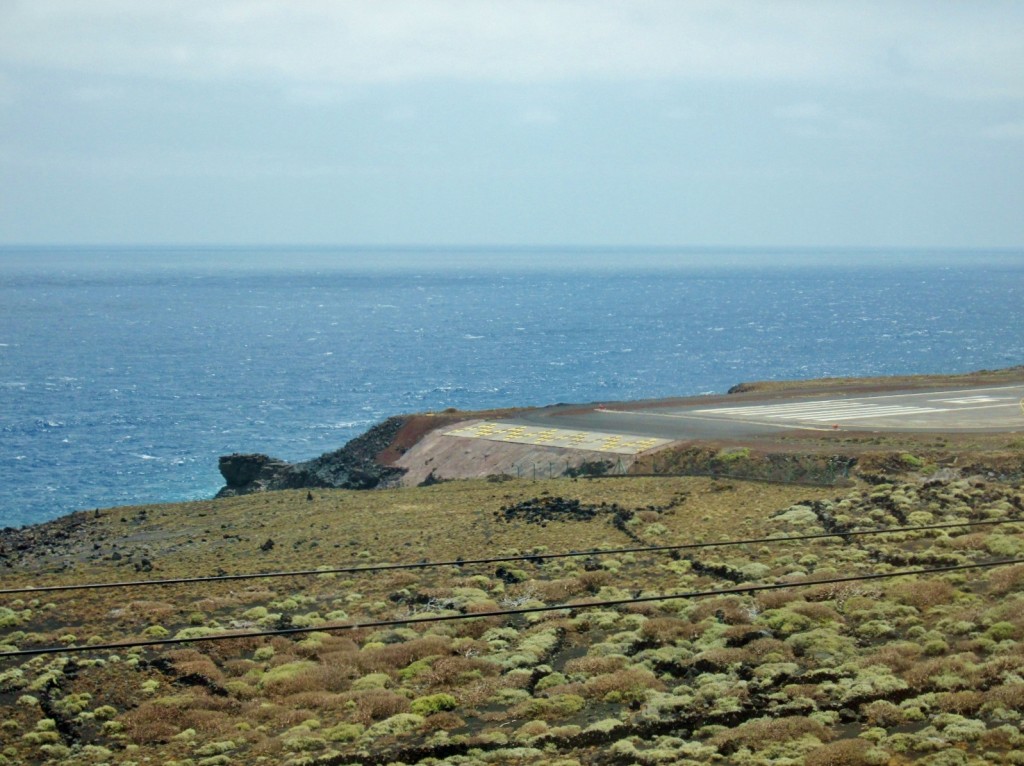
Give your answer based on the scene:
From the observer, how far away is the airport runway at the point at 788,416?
50.2m

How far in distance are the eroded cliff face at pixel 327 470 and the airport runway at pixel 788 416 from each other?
4582 mm

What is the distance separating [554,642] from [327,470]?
26793 millimetres

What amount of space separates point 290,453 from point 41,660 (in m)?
50.9

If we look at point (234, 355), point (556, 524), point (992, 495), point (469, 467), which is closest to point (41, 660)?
point (556, 524)

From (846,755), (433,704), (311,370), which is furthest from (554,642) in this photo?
(311,370)

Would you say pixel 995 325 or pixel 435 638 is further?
pixel 995 325

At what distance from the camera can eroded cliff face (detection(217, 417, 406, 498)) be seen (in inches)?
2036

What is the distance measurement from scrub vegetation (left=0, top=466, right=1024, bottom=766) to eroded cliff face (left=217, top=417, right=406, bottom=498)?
9.14 meters

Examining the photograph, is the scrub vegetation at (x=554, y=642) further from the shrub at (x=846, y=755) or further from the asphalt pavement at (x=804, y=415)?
the asphalt pavement at (x=804, y=415)

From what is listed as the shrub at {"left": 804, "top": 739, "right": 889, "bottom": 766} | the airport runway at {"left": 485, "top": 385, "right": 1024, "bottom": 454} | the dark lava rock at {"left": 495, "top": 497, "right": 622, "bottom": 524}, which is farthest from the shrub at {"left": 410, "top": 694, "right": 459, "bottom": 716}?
the airport runway at {"left": 485, "top": 385, "right": 1024, "bottom": 454}

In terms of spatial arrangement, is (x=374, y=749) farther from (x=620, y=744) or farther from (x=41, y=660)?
(x=41, y=660)

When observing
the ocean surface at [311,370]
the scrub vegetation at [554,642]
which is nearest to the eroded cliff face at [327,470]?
the scrub vegetation at [554,642]

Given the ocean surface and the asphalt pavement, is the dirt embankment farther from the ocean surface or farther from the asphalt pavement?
the ocean surface

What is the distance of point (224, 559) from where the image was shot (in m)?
37.4
